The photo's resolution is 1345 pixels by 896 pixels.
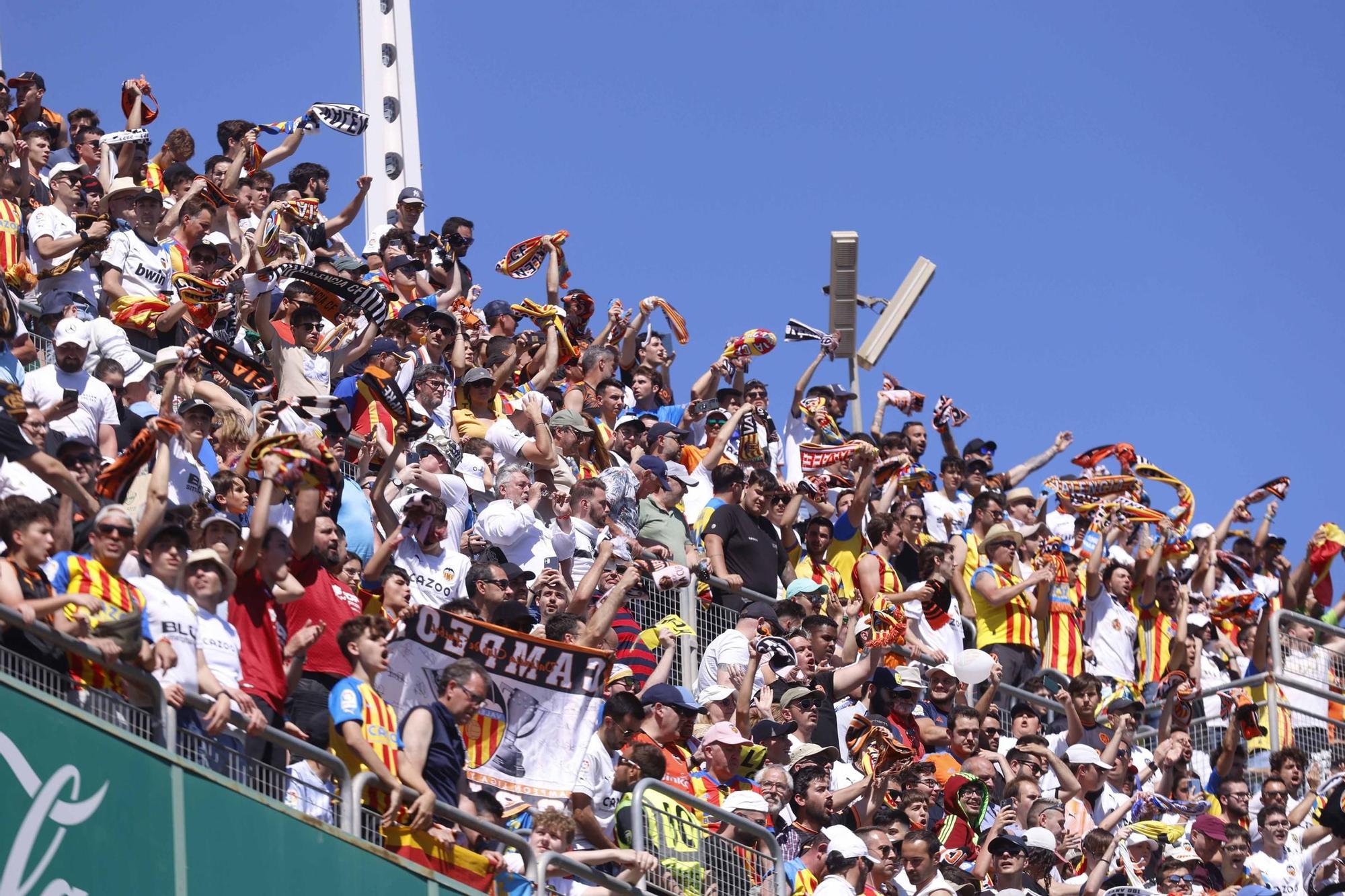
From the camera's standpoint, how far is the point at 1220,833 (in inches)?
707

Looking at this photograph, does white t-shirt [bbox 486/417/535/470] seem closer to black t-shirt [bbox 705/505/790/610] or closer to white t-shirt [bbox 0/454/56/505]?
black t-shirt [bbox 705/505/790/610]

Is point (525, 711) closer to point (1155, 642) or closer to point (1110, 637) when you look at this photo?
point (1110, 637)

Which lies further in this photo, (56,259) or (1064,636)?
(1064,636)

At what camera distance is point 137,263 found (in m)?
17.0

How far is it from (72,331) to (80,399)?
0.87 m

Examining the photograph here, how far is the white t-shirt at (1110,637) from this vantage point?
21172 mm

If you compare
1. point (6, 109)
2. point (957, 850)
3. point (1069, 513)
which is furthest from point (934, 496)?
point (6, 109)

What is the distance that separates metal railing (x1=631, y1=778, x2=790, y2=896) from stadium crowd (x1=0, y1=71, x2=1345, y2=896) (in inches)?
1.2

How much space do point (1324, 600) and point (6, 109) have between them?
11.8m

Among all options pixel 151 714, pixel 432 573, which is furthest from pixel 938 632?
pixel 151 714

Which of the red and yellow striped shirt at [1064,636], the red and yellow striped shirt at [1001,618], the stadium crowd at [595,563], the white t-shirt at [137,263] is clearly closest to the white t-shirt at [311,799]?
the stadium crowd at [595,563]

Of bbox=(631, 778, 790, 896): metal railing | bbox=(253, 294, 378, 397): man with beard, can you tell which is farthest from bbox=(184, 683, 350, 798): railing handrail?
bbox=(253, 294, 378, 397): man with beard

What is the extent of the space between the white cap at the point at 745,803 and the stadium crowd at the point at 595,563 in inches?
0.6

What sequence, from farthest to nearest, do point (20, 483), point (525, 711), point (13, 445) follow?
point (525, 711), point (13, 445), point (20, 483)
